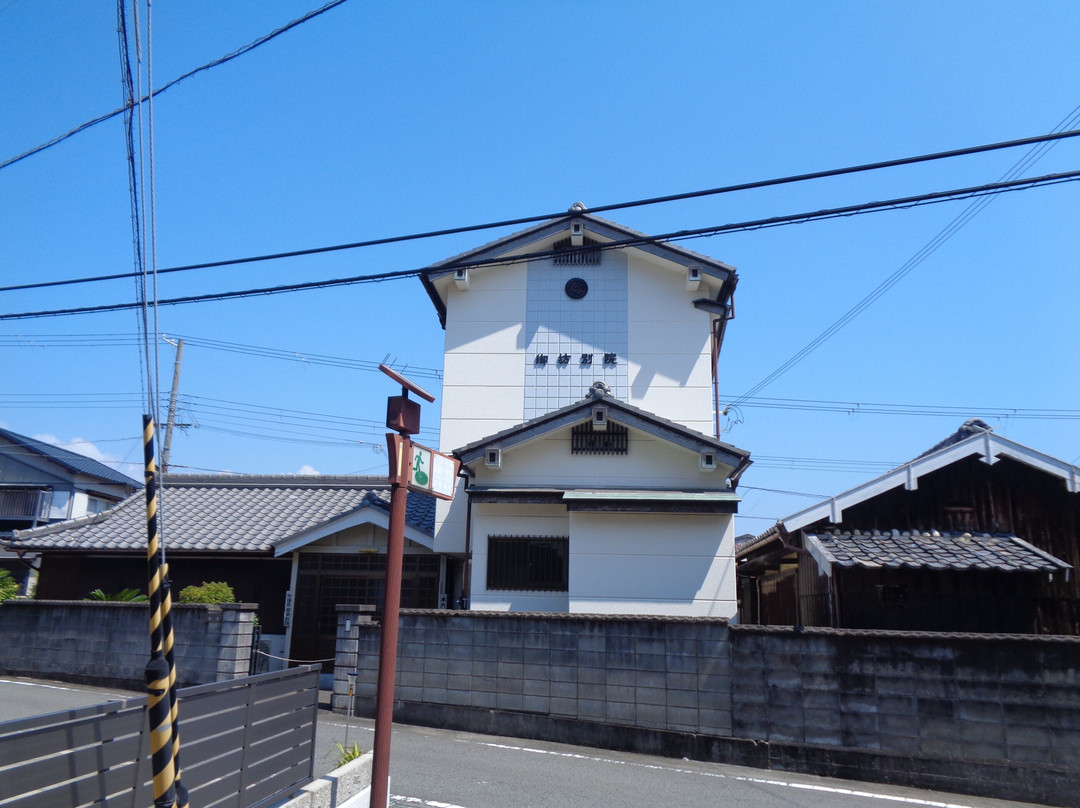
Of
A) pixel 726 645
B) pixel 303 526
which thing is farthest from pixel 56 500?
pixel 726 645

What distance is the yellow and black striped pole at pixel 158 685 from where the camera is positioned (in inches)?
162

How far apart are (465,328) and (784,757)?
37.5 feet

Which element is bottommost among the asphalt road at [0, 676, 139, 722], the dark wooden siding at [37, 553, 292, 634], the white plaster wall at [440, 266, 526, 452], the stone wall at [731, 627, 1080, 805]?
the asphalt road at [0, 676, 139, 722]

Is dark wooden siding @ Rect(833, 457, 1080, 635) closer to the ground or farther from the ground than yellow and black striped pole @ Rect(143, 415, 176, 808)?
farther from the ground

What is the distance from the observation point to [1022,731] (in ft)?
28.5

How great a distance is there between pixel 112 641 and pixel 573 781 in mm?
9716

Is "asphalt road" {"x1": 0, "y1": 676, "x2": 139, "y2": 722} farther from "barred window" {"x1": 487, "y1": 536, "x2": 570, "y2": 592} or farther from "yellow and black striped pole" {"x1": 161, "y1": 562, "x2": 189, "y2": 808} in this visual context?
"yellow and black striped pole" {"x1": 161, "y1": 562, "x2": 189, "y2": 808}

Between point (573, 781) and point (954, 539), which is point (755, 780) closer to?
point (573, 781)

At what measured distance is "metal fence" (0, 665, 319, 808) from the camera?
3.88m

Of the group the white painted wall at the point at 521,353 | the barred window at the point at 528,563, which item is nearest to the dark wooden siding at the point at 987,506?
the barred window at the point at 528,563

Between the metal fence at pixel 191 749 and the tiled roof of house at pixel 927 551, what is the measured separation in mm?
7597

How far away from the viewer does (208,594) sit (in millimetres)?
14281

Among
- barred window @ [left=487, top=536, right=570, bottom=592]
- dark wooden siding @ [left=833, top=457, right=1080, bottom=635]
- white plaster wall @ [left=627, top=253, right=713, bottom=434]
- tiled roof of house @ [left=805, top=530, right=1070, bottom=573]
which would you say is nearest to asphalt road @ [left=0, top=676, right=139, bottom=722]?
barred window @ [left=487, top=536, right=570, bottom=592]

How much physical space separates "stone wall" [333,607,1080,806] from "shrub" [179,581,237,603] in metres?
4.09
